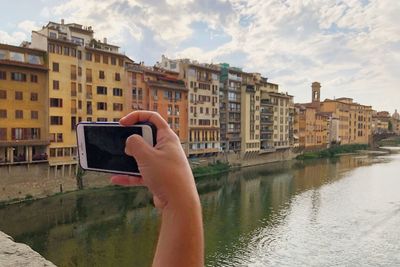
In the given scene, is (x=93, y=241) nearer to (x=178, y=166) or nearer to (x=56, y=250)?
(x=56, y=250)

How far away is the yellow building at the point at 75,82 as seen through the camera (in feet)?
113

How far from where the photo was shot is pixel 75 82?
3616cm

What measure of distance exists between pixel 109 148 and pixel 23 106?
34.4 m

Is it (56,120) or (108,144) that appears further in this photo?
(56,120)

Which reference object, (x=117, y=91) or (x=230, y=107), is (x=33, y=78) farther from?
(x=230, y=107)

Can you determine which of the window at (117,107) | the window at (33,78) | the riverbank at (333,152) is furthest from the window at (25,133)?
the riverbank at (333,152)

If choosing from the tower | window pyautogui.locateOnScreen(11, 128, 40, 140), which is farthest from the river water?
the tower

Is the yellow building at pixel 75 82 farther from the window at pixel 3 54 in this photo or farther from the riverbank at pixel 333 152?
the riverbank at pixel 333 152

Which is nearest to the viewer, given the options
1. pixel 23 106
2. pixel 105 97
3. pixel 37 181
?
pixel 37 181

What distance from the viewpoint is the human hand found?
1.83m

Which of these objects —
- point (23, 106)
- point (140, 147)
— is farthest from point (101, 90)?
point (140, 147)

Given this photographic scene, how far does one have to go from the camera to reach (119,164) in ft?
7.54

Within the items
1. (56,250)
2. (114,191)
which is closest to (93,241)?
(56,250)

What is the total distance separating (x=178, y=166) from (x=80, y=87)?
122 feet
